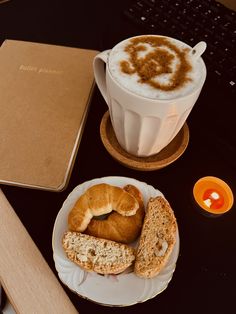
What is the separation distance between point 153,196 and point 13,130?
0.76 ft

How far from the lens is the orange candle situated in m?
0.45

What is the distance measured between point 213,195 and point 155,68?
19cm

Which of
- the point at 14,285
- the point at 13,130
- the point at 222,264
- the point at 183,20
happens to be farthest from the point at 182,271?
the point at 183,20

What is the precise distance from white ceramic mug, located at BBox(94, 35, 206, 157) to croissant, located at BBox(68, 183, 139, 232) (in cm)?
9

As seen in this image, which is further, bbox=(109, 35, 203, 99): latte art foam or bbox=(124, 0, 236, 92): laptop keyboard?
bbox=(124, 0, 236, 92): laptop keyboard

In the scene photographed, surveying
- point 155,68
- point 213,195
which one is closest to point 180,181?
point 213,195

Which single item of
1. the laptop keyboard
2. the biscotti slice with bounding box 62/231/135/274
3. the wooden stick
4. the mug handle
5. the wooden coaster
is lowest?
the wooden stick

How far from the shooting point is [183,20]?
0.60 metres

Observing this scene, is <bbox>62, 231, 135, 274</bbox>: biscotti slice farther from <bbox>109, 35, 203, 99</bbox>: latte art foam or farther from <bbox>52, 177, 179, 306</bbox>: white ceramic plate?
<bbox>109, 35, 203, 99</bbox>: latte art foam

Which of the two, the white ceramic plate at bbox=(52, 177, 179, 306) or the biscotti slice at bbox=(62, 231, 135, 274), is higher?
the biscotti slice at bbox=(62, 231, 135, 274)

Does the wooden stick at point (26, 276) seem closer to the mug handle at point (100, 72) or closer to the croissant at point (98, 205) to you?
the croissant at point (98, 205)

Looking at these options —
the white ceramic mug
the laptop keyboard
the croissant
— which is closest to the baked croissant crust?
the croissant

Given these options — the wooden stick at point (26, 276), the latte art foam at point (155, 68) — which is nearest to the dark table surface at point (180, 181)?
the wooden stick at point (26, 276)

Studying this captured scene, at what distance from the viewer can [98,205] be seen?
39 cm
